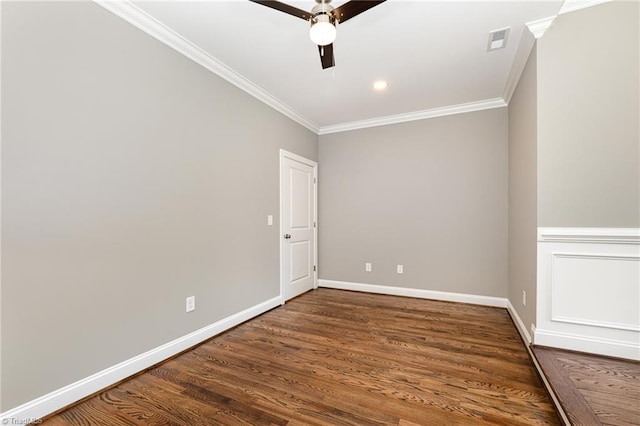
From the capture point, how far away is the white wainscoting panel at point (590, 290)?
1858 mm

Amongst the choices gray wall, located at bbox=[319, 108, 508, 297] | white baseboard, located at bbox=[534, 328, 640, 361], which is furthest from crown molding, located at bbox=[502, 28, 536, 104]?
white baseboard, located at bbox=[534, 328, 640, 361]

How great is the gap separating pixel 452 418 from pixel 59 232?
8.33ft

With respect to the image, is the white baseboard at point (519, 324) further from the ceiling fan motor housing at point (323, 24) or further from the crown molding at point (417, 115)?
the ceiling fan motor housing at point (323, 24)

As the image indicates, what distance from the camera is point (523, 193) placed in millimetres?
2578

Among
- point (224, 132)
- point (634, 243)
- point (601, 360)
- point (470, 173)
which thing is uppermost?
point (224, 132)

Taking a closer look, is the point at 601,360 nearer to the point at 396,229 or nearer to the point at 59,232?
the point at 396,229

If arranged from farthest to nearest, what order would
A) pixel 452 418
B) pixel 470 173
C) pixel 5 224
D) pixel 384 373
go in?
pixel 470 173 < pixel 384 373 < pixel 452 418 < pixel 5 224

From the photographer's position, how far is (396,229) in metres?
4.03

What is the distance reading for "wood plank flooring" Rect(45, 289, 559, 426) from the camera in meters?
1.58

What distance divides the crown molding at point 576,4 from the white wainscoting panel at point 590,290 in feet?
5.22

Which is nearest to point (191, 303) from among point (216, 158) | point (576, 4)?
point (216, 158)

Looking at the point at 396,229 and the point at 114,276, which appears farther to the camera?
the point at 396,229

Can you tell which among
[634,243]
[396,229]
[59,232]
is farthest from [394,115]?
[59,232]

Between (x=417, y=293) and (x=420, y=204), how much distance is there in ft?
4.17
